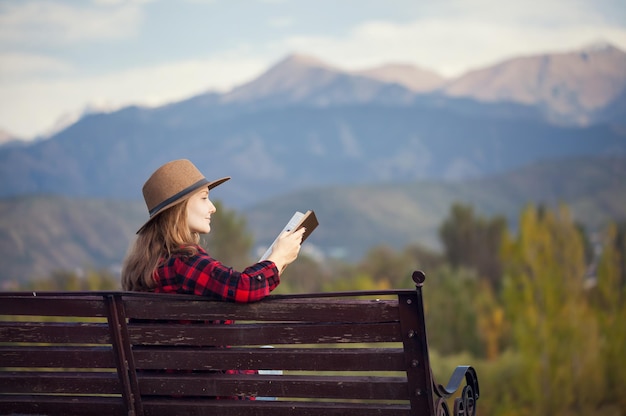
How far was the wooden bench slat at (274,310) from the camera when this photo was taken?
9.68ft

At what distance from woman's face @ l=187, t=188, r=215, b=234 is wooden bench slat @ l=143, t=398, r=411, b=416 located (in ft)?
2.05

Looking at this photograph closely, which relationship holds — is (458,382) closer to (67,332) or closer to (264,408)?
(264,408)

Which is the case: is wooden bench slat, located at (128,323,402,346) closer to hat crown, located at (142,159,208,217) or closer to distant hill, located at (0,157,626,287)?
hat crown, located at (142,159,208,217)

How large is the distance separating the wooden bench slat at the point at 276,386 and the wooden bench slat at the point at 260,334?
14cm

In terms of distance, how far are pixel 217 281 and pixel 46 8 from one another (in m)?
152

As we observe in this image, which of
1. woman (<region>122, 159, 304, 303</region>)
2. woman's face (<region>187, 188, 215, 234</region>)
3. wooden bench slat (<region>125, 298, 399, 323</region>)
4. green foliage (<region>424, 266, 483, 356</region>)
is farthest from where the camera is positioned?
green foliage (<region>424, 266, 483, 356</region>)

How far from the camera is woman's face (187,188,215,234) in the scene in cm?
342

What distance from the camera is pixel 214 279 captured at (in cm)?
312

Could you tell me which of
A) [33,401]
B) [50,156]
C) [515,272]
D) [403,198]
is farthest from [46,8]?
[33,401]

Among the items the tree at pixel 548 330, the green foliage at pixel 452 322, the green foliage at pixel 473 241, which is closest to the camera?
the tree at pixel 548 330

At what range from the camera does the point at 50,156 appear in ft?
604

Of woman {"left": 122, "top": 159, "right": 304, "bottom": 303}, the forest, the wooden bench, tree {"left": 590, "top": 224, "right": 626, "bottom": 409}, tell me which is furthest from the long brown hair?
tree {"left": 590, "top": 224, "right": 626, "bottom": 409}

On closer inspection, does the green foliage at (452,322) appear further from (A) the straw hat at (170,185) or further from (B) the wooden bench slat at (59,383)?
(A) the straw hat at (170,185)

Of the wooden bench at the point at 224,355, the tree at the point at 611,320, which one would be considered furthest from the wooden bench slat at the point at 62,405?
the tree at the point at 611,320
